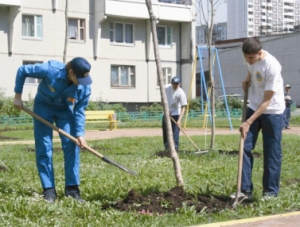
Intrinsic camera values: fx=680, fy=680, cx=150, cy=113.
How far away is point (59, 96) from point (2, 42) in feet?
93.4

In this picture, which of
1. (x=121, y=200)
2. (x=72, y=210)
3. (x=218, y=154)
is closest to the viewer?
(x=72, y=210)

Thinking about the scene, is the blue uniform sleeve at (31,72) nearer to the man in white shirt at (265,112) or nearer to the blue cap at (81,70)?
the blue cap at (81,70)

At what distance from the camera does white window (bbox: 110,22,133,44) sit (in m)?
39.3

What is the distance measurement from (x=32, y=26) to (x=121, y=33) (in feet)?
18.7

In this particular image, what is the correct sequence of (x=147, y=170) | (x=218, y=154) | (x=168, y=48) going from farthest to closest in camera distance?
(x=168, y=48) → (x=218, y=154) → (x=147, y=170)

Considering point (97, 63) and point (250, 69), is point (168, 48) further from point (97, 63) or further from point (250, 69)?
point (250, 69)

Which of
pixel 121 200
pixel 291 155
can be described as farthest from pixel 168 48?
pixel 121 200

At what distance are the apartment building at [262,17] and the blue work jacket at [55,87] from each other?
12359cm

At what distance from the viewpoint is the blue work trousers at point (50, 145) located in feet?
24.3

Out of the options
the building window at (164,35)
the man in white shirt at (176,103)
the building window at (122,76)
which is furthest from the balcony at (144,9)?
the man in white shirt at (176,103)

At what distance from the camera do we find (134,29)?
40.0 meters

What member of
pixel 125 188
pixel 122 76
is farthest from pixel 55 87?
pixel 122 76

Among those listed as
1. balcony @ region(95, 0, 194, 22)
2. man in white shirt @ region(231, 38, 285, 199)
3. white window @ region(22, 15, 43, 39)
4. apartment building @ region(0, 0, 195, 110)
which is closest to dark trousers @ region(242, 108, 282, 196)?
man in white shirt @ region(231, 38, 285, 199)

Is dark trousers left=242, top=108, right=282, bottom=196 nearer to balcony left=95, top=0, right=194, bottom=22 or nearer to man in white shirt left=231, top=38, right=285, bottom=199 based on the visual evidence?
man in white shirt left=231, top=38, right=285, bottom=199
